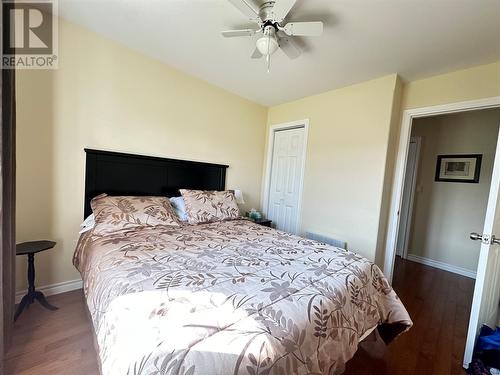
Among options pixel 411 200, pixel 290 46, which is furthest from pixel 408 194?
pixel 290 46

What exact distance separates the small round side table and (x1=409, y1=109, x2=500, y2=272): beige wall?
4.76 meters

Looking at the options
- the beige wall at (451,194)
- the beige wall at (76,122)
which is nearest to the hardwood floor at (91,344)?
the beige wall at (76,122)

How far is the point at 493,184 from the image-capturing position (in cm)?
142

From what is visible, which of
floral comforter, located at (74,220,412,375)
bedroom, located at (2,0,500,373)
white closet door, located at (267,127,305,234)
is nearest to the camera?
floral comforter, located at (74,220,412,375)

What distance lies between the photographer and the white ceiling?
153 centimetres

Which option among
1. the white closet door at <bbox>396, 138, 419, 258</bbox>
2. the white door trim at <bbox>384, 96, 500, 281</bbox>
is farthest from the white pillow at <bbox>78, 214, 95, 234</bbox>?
the white closet door at <bbox>396, 138, 419, 258</bbox>

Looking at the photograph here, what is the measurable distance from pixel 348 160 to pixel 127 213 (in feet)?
8.12

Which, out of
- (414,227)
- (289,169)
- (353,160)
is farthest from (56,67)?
(414,227)

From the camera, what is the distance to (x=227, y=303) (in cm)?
91

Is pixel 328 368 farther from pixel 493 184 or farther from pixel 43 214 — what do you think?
pixel 43 214

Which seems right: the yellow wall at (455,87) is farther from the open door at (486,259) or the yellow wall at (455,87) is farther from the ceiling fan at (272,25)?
the ceiling fan at (272,25)

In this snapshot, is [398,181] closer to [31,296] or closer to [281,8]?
[281,8]

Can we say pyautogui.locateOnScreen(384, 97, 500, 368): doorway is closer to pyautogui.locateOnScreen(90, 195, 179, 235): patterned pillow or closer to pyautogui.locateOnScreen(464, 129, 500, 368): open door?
pyautogui.locateOnScreen(464, 129, 500, 368): open door

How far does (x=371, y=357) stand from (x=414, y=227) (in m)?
2.87
